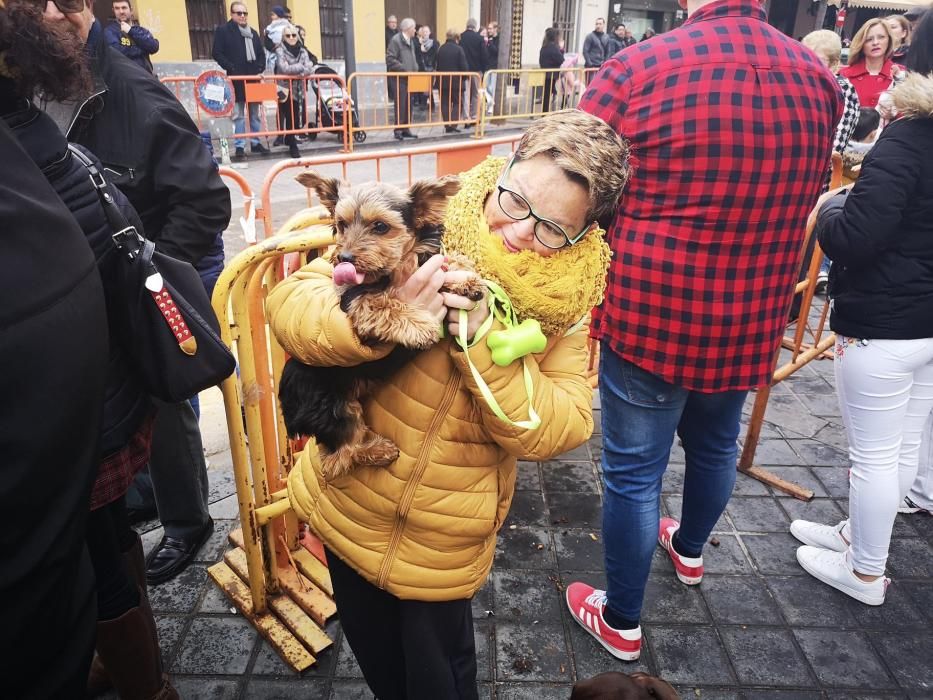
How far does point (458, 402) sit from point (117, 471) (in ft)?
3.62

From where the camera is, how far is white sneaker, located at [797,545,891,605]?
288 cm

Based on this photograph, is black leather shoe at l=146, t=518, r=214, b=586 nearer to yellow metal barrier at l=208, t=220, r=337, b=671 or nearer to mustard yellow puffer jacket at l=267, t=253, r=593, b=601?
yellow metal barrier at l=208, t=220, r=337, b=671

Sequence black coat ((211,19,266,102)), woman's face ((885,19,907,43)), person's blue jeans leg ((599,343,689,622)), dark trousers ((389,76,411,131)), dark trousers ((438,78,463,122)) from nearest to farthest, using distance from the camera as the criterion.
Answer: person's blue jeans leg ((599,343,689,622)) < woman's face ((885,19,907,43)) < black coat ((211,19,266,102)) < dark trousers ((389,76,411,131)) < dark trousers ((438,78,463,122))

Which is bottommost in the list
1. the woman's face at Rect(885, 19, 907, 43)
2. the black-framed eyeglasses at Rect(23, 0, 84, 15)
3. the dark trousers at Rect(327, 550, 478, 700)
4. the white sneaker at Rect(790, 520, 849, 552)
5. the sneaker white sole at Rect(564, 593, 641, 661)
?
the sneaker white sole at Rect(564, 593, 641, 661)

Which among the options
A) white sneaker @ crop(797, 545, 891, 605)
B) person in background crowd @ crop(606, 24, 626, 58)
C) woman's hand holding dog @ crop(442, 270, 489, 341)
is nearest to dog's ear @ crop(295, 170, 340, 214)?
woman's hand holding dog @ crop(442, 270, 489, 341)

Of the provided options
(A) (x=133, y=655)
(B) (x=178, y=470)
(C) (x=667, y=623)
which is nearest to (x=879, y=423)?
(C) (x=667, y=623)

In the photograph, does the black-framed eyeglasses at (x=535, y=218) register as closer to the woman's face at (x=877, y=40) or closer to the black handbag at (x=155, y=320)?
the black handbag at (x=155, y=320)

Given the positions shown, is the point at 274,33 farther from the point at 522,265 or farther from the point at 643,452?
the point at 522,265

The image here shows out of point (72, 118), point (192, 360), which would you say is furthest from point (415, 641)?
point (72, 118)

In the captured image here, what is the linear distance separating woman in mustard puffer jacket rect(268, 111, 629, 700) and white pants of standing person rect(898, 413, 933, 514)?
2.82 m

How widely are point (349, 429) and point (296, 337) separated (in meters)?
0.27

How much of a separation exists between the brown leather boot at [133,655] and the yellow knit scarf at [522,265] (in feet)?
5.33

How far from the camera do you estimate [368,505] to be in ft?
5.50

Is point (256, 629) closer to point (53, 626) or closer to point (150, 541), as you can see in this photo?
point (150, 541)
